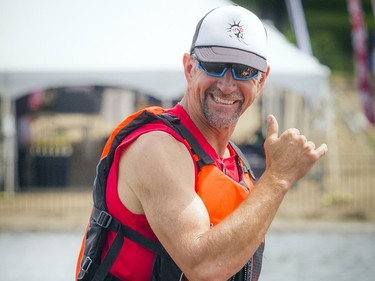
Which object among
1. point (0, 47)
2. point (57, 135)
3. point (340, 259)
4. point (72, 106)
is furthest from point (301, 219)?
point (72, 106)

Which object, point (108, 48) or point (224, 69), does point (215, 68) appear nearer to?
point (224, 69)

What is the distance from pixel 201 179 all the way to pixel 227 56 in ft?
1.27

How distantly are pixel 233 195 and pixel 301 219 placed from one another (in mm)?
10901

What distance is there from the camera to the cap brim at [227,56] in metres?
2.84

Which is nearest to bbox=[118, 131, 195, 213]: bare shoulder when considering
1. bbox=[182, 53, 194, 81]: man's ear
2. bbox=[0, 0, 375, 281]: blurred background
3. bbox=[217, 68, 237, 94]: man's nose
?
bbox=[217, 68, 237, 94]: man's nose

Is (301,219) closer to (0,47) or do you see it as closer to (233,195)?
(0,47)

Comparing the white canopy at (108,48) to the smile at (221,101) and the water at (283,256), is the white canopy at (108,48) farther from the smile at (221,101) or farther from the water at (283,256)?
the smile at (221,101)

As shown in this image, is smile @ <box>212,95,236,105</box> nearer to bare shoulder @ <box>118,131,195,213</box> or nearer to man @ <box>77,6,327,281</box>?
man @ <box>77,6,327,281</box>

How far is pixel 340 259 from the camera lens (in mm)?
10641

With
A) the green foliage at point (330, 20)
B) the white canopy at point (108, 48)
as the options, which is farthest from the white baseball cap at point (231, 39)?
the green foliage at point (330, 20)

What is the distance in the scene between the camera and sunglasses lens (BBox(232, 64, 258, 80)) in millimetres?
2846

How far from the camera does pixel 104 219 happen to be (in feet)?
9.18

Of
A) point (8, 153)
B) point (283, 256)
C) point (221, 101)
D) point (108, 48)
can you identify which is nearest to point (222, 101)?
point (221, 101)

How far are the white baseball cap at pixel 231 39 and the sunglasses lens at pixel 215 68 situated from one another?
16mm
